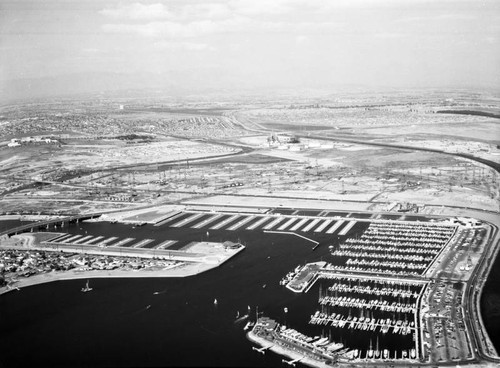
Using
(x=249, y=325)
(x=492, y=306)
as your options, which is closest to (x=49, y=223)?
(x=249, y=325)

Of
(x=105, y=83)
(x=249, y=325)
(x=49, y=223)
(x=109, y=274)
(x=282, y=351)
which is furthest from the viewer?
(x=105, y=83)

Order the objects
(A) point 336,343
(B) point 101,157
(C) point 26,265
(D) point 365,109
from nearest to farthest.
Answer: (A) point 336,343 → (C) point 26,265 → (B) point 101,157 → (D) point 365,109

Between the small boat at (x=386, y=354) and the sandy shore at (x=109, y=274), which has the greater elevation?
the sandy shore at (x=109, y=274)

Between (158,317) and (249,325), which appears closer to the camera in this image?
(249,325)

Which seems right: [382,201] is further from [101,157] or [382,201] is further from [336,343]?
[101,157]

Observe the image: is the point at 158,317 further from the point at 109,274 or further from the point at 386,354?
the point at 386,354

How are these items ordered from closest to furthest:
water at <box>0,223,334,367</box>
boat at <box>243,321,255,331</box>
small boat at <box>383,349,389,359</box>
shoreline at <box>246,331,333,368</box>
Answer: shoreline at <box>246,331,333,368</box>, small boat at <box>383,349,389,359</box>, water at <box>0,223,334,367</box>, boat at <box>243,321,255,331</box>

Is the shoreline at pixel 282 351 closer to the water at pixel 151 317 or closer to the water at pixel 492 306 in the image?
the water at pixel 151 317

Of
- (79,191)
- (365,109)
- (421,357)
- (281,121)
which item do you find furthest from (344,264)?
(365,109)

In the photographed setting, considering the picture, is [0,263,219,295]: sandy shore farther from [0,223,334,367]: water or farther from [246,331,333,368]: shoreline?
[246,331,333,368]: shoreline

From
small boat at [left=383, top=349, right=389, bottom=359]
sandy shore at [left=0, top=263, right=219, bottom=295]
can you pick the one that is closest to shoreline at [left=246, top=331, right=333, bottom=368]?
small boat at [left=383, top=349, right=389, bottom=359]

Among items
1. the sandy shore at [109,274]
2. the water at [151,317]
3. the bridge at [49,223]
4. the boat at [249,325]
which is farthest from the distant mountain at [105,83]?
the boat at [249,325]
